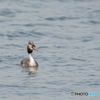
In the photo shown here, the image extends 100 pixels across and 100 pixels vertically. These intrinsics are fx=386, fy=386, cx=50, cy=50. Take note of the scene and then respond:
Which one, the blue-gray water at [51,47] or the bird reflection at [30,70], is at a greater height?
the blue-gray water at [51,47]

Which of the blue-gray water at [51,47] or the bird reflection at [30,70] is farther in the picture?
the bird reflection at [30,70]

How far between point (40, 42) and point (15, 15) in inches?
331

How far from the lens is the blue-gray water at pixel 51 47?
45.1 ft

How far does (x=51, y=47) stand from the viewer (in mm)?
20422

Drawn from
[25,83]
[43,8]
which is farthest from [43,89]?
[43,8]

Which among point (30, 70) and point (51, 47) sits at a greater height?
point (51, 47)

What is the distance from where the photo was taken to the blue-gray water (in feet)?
45.1

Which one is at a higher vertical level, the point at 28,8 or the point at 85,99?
the point at 28,8

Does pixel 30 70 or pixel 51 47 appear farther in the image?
pixel 51 47

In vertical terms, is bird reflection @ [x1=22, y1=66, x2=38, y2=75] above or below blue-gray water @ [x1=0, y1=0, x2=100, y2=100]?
below

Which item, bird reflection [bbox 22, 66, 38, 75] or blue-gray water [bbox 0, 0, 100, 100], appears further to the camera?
bird reflection [bbox 22, 66, 38, 75]

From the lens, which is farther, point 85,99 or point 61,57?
point 61,57

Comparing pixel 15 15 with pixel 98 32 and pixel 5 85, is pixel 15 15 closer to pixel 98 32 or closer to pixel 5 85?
pixel 98 32

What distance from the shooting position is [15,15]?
29.5 m
